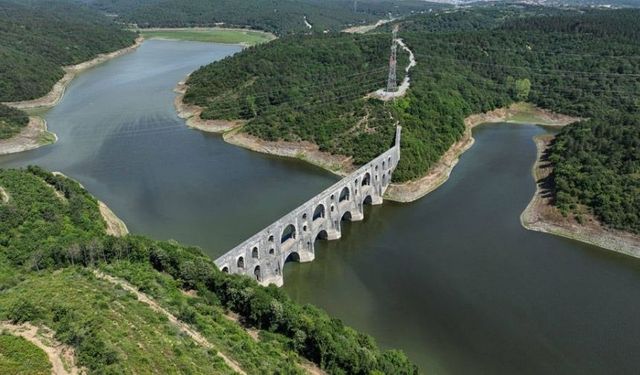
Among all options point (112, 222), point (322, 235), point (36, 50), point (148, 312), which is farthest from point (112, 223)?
point (36, 50)

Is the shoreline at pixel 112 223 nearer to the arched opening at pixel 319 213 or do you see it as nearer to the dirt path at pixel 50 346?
the arched opening at pixel 319 213

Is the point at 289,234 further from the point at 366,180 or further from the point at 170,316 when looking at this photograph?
the point at 170,316

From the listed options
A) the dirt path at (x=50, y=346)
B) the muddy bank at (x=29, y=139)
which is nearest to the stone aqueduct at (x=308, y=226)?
the dirt path at (x=50, y=346)

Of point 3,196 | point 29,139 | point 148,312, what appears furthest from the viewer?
point 29,139

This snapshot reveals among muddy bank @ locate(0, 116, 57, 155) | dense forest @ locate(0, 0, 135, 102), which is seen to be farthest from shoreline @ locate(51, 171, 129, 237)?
dense forest @ locate(0, 0, 135, 102)

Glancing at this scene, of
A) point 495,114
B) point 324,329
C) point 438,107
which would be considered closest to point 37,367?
point 324,329

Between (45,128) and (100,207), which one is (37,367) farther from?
(45,128)
